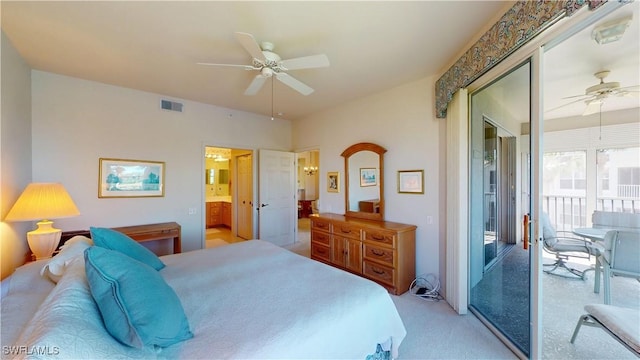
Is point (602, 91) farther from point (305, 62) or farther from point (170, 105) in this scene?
point (170, 105)

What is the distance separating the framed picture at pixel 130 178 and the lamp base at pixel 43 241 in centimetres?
114

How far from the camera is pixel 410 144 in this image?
3.42 meters

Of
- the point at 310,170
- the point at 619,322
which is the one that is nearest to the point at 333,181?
the point at 619,322

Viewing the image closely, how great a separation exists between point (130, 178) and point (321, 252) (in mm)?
3208

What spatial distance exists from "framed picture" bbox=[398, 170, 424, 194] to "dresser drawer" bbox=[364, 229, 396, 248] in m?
0.72

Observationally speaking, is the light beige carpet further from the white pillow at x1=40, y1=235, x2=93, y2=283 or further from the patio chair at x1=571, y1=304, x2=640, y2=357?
the patio chair at x1=571, y1=304, x2=640, y2=357

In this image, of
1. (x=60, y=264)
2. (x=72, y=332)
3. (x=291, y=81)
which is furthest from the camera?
(x=291, y=81)

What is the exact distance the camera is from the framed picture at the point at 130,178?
3.49 meters

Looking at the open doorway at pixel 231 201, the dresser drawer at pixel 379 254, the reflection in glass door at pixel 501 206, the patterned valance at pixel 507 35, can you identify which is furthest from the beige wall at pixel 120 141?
the reflection in glass door at pixel 501 206

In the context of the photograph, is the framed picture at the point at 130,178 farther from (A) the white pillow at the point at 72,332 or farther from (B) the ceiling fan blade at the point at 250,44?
(A) the white pillow at the point at 72,332

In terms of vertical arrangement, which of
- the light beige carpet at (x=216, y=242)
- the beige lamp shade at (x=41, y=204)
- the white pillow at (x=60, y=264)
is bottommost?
the light beige carpet at (x=216, y=242)

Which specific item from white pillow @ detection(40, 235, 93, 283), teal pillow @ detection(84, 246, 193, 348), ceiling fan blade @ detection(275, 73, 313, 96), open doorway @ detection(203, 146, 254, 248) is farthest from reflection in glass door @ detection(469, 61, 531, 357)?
open doorway @ detection(203, 146, 254, 248)

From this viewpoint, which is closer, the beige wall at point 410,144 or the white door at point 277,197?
the beige wall at point 410,144

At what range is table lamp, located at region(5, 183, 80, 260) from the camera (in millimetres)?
2211
